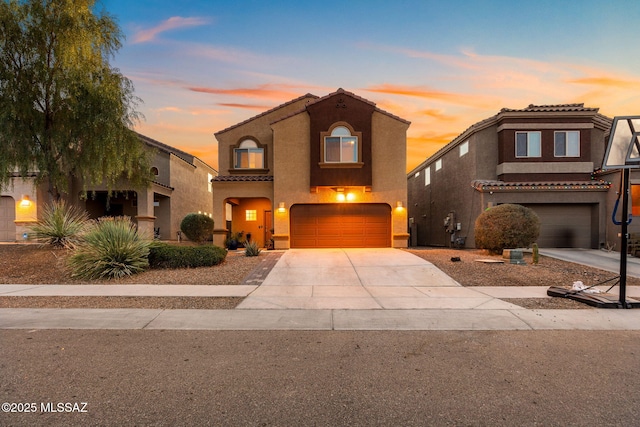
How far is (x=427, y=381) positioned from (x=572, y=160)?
A: 699 inches

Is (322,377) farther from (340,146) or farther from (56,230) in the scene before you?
(340,146)

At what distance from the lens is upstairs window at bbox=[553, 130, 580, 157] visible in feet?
52.3

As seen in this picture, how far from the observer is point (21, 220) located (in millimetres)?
17906

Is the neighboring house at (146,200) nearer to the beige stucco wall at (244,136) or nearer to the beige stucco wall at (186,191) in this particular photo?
the beige stucco wall at (186,191)

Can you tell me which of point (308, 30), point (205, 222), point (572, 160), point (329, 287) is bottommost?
point (329, 287)

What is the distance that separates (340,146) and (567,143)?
1145 centimetres

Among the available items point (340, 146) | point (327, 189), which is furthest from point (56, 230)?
point (340, 146)

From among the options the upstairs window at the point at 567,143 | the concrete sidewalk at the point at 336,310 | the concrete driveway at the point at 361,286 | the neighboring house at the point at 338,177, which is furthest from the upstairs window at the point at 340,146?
the upstairs window at the point at 567,143

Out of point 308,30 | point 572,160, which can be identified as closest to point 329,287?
point 308,30

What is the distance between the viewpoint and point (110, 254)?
915cm

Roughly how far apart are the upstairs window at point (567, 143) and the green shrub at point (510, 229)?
6.14 metres

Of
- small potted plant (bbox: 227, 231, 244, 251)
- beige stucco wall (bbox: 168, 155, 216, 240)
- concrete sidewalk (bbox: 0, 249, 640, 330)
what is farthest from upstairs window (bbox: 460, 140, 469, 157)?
beige stucco wall (bbox: 168, 155, 216, 240)

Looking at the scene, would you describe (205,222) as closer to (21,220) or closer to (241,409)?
(21,220)

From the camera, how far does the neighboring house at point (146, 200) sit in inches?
691
